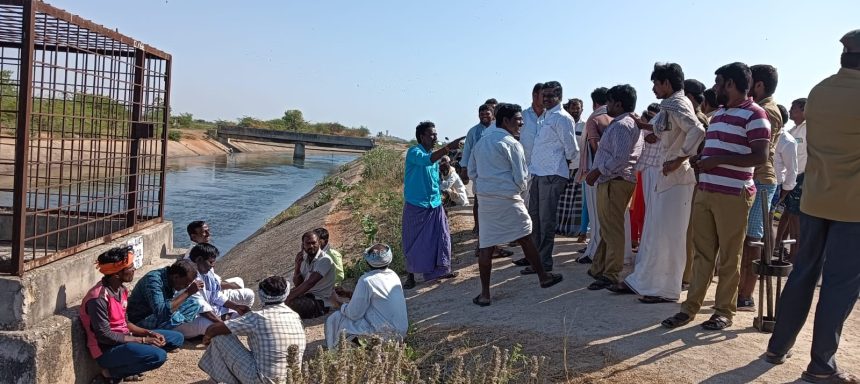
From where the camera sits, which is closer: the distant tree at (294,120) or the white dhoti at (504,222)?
the white dhoti at (504,222)

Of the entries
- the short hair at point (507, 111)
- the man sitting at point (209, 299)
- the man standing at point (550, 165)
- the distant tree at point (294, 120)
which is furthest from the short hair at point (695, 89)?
the distant tree at point (294, 120)

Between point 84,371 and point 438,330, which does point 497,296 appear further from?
point 84,371

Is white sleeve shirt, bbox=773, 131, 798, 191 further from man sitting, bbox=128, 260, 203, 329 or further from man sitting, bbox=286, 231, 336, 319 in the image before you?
man sitting, bbox=128, 260, 203, 329

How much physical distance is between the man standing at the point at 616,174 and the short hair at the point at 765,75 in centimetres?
100

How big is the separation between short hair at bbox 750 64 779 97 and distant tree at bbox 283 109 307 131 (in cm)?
7273

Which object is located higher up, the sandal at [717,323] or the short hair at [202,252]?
the sandal at [717,323]

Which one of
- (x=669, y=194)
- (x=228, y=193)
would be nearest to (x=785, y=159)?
(x=669, y=194)

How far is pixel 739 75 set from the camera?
14.9ft

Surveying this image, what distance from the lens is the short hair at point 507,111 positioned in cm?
611

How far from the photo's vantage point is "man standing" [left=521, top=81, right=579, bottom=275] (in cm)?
675

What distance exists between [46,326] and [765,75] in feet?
17.2

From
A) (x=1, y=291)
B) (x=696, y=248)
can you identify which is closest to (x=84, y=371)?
(x=1, y=291)

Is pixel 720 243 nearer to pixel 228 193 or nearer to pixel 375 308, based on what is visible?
pixel 375 308

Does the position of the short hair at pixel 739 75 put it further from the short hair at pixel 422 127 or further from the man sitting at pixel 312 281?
the man sitting at pixel 312 281
